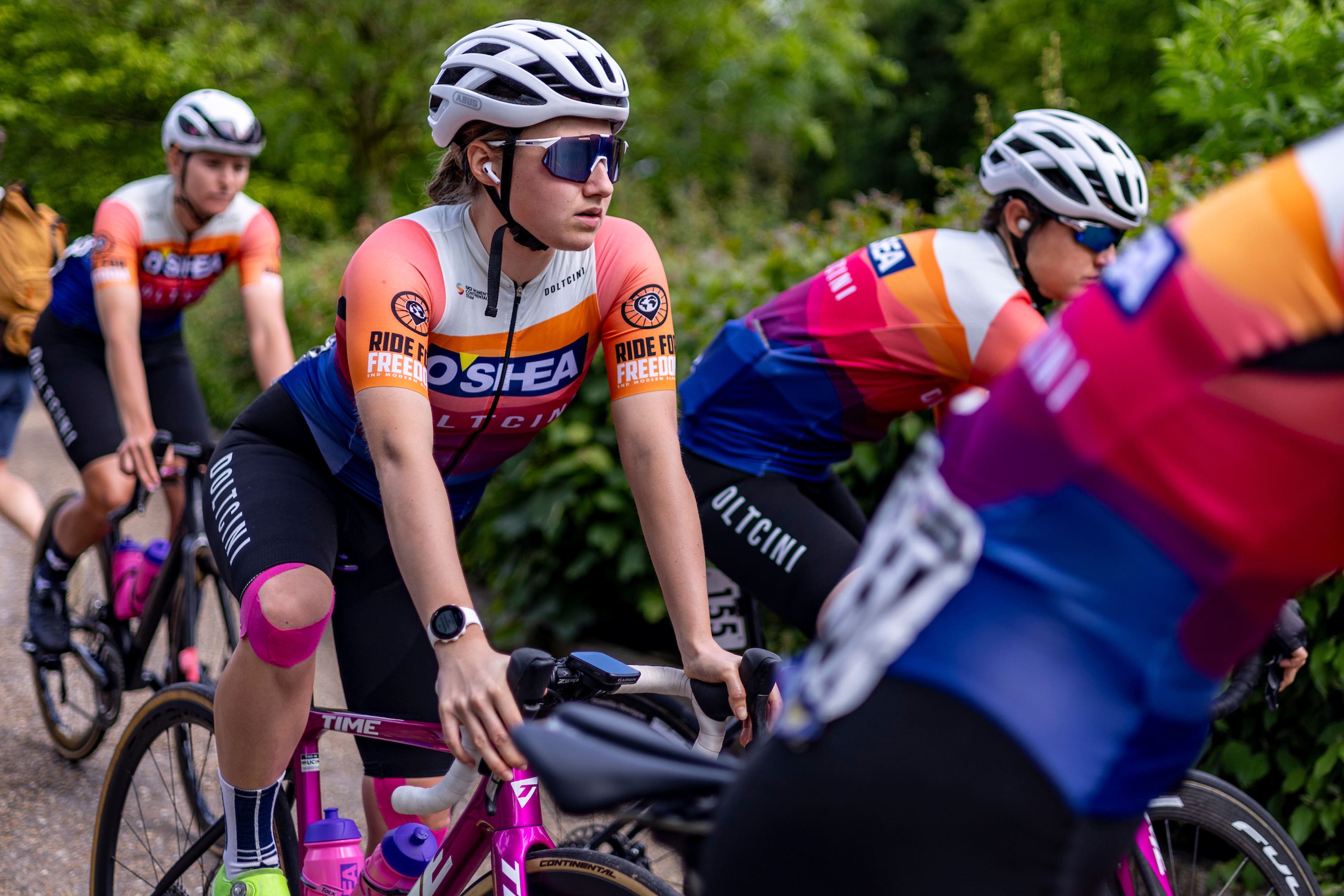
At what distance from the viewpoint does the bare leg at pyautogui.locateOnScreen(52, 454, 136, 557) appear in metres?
4.55

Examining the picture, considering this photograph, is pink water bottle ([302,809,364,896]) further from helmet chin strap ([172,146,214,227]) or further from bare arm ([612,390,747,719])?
helmet chin strap ([172,146,214,227])

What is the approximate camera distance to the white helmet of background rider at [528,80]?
2.31 m

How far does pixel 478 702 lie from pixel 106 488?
344 cm

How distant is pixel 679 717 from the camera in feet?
10.6

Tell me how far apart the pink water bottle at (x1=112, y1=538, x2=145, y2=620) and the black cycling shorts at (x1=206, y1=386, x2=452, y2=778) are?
2.05 meters

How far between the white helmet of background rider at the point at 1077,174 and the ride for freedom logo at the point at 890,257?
315 mm

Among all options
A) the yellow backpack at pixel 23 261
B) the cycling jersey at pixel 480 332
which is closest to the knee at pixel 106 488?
the yellow backpack at pixel 23 261

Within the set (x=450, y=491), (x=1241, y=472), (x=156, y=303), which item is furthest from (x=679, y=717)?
(x=156, y=303)

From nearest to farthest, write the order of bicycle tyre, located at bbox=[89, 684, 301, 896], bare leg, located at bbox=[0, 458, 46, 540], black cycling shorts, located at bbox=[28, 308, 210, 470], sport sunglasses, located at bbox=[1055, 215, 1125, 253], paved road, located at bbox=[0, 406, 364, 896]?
bicycle tyre, located at bbox=[89, 684, 301, 896] → sport sunglasses, located at bbox=[1055, 215, 1125, 253] → paved road, located at bbox=[0, 406, 364, 896] → black cycling shorts, located at bbox=[28, 308, 210, 470] → bare leg, located at bbox=[0, 458, 46, 540]

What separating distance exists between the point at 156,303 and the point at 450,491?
2648 mm

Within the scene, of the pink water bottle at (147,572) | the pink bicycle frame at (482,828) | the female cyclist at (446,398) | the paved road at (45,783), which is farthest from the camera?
the pink water bottle at (147,572)

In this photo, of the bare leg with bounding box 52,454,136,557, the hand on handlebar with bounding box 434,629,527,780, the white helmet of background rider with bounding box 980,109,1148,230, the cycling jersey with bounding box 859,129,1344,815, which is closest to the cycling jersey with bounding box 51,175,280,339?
the bare leg with bounding box 52,454,136,557

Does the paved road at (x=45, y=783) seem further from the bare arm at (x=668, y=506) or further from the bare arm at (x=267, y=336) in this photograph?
the bare arm at (x=668, y=506)

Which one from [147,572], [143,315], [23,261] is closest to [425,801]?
[147,572]
